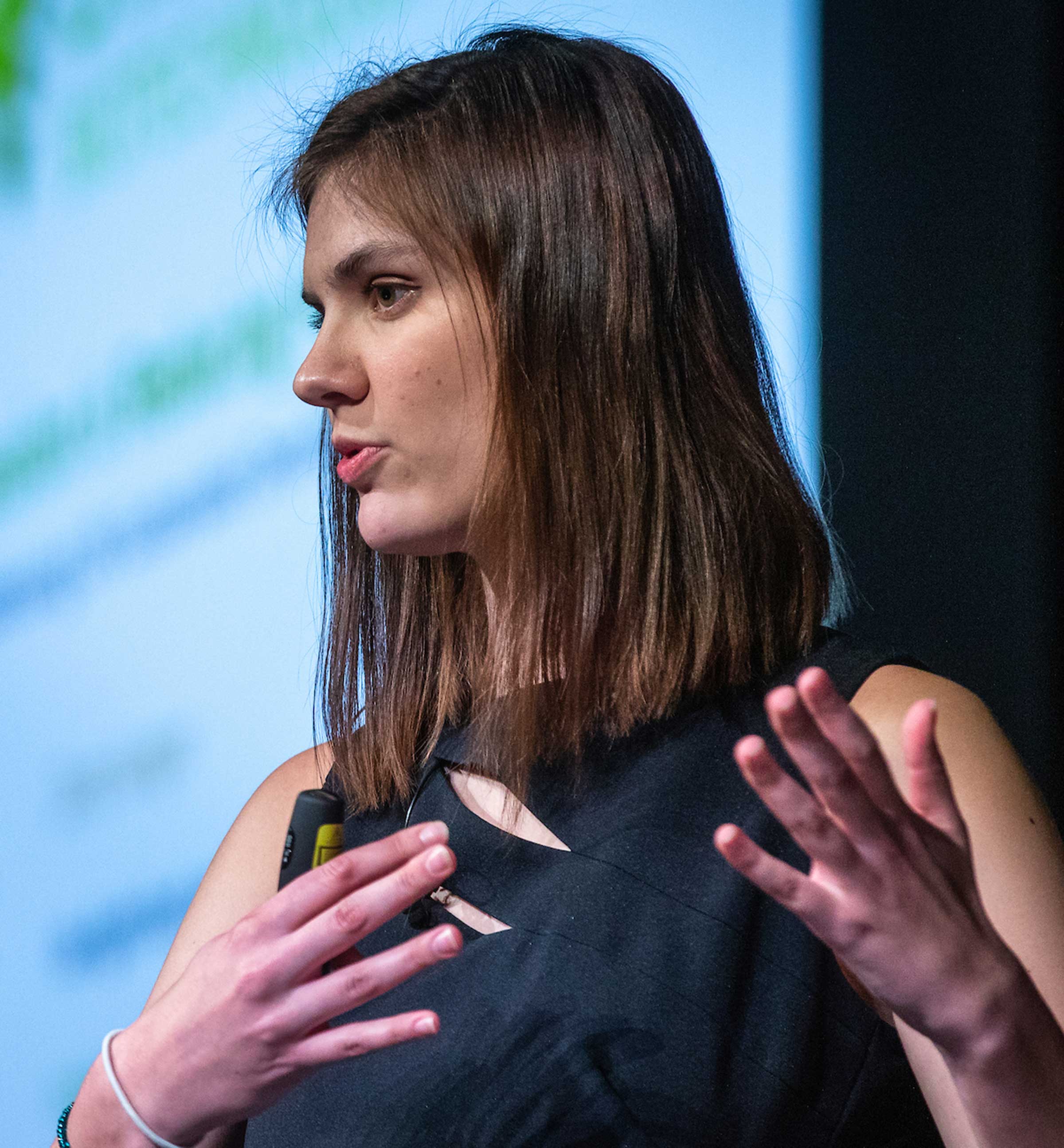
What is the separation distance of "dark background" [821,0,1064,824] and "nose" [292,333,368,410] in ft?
2.08

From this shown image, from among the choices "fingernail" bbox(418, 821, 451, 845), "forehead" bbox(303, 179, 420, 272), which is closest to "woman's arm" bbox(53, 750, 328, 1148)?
"fingernail" bbox(418, 821, 451, 845)

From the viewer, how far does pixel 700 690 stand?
1004 mm

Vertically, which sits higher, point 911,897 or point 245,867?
point 911,897

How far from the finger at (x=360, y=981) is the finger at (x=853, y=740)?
228 millimetres

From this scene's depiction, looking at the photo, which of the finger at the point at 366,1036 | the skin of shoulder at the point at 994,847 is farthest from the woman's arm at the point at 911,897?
the finger at the point at 366,1036

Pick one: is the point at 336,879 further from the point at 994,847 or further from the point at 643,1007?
the point at 994,847

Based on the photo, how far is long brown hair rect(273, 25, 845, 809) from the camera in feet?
3.29

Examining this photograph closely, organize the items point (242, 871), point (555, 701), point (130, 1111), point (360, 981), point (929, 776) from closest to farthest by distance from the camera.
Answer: point (929, 776) → point (360, 981) → point (130, 1111) → point (555, 701) → point (242, 871)

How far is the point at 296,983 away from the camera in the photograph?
0.70 metres

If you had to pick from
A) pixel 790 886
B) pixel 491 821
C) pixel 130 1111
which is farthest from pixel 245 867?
pixel 790 886

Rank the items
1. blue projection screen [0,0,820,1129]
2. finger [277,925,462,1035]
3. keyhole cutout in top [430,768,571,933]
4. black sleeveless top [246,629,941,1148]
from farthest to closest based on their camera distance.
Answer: blue projection screen [0,0,820,1129] < keyhole cutout in top [430,768,571,933] < black sleeveless top [246,629,941,1148] < finger [277,925,462,1035]

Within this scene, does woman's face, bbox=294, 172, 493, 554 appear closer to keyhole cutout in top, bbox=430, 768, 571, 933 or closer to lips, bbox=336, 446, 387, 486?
lips, bbox=336, 446, 387, 486

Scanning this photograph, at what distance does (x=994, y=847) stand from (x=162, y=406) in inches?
40.6

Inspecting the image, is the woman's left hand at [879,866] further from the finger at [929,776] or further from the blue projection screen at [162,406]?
the blue projection screen at [162,406]
